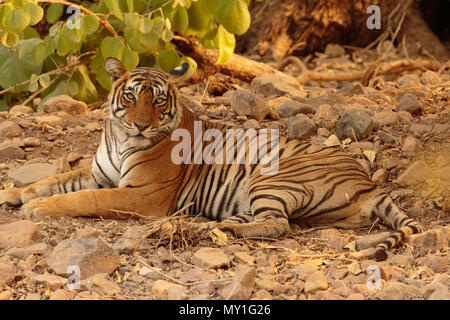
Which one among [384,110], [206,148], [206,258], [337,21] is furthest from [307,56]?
[206,258]

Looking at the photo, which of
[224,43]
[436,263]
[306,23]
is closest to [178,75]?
[224,43]

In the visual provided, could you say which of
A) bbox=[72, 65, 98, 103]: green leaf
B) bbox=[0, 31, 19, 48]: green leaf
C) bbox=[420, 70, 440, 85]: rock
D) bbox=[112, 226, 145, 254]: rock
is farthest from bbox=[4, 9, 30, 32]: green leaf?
bbox=[420, 70, 440, 85]: rock

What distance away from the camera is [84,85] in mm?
6727

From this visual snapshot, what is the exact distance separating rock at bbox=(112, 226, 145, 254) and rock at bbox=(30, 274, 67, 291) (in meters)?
0.46

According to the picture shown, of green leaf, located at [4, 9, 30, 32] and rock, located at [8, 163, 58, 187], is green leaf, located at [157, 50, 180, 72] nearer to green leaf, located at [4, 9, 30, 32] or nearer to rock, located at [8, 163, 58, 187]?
green leaf, located at [4, 9, 30, 32]

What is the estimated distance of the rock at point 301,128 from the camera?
5.71 metres

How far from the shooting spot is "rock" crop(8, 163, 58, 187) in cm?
499

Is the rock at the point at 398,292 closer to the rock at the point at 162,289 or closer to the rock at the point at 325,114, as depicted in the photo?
the rock at the point at 162,289

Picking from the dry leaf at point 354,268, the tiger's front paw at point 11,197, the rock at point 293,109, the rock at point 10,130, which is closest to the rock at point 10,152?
the rock at point 10,130

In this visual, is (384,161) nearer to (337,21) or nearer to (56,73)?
(56,73)

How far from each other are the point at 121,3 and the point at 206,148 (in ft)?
5.80

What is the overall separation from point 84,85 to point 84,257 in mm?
3650

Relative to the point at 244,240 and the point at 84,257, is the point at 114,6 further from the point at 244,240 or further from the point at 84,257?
the point at 84,257

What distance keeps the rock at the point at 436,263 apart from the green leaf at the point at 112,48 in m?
3.44
